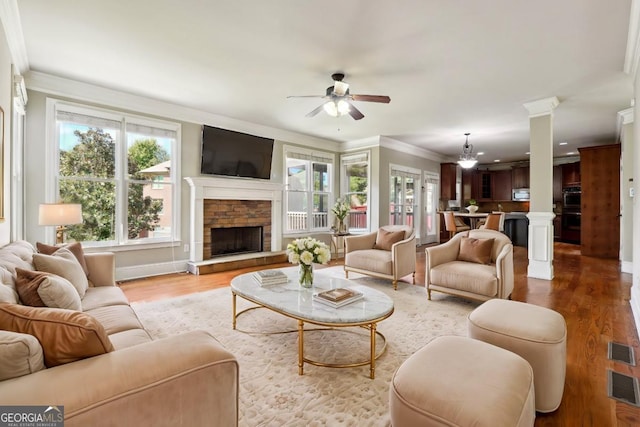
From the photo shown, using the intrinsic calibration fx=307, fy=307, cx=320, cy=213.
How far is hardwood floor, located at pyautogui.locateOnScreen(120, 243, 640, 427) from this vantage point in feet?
5.59

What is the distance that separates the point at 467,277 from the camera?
3271mm

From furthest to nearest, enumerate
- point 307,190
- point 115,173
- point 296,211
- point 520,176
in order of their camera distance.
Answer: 1. point 520,176
2. point 307,190
3. point 296,211
4. point 115,173

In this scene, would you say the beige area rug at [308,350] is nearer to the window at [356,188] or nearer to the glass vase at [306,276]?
the glass vase at [306,276]

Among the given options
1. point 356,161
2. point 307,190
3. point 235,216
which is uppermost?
point 356,161

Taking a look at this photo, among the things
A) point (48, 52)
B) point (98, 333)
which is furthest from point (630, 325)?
point (48, 52)

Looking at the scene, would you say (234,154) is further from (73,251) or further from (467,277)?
(467,277)

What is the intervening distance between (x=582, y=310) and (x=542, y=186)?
194 cm

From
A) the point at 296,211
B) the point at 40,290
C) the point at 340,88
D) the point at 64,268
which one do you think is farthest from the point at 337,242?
the point at 40,290

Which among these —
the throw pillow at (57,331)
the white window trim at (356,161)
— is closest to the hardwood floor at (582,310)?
the white window trim at (356,161)

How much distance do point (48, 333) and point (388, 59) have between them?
3396 millimetres

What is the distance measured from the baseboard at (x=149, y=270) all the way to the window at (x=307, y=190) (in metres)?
2.25

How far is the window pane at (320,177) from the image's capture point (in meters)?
7.11

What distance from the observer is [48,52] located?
3182 mm

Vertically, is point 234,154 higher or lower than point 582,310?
higher
